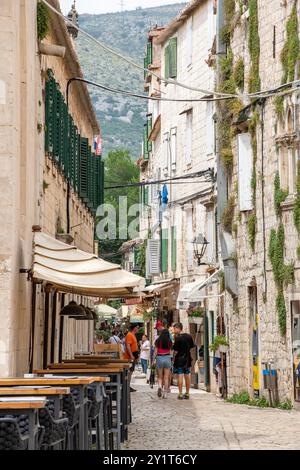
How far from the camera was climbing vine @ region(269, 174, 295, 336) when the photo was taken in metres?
25.2

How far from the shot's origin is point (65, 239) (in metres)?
25.7

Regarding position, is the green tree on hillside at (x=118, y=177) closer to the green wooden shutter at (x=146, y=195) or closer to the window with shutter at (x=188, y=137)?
the green wooden shutter at (x=146, y=195)

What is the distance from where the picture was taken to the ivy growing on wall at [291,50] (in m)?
24.8

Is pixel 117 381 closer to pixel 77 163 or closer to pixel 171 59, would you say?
pixel 77 163

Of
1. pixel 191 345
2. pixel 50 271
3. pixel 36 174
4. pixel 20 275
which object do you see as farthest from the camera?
pixel 191 345

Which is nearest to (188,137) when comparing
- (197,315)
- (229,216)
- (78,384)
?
(197,315)

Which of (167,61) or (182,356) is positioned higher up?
(167,61)

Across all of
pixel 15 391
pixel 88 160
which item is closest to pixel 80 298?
pixel 88 160

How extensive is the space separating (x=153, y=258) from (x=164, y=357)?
2234 centimetres

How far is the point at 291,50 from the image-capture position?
2498cm

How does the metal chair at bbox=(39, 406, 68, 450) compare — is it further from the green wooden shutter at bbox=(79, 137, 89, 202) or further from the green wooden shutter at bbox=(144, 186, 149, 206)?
the green wooden shutter at bbox=(144, 186, 149, 206)

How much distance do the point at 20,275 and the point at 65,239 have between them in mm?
8420

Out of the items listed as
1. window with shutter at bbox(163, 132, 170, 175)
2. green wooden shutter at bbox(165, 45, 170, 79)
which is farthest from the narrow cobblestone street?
green wooden shutter at bbox(165, 45, 170, 79)

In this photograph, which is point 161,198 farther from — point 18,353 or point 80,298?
point 18,353
